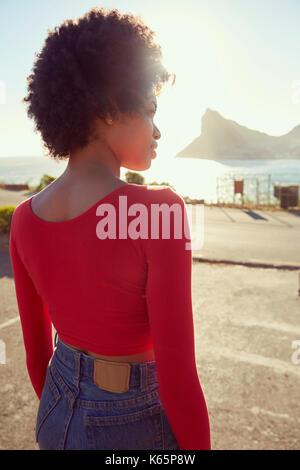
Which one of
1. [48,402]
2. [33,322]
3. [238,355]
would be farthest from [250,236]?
[48,402]

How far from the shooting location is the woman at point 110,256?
0.94 meters

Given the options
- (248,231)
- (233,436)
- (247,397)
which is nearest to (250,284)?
(247,397)

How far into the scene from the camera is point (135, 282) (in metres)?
0.96

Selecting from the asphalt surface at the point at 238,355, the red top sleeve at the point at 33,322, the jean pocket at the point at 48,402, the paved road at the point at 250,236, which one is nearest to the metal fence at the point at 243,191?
the paved road at the point at 250,236

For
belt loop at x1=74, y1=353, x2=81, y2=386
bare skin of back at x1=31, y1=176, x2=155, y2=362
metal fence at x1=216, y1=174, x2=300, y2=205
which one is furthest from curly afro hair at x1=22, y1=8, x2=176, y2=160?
metal fence at x1=216, y1=174, x2=300, y2=205

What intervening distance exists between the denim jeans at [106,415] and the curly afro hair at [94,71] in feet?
2.31

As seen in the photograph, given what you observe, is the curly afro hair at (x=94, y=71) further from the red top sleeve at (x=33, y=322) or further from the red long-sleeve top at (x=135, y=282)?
the red top sleeve at (x=33, y=322)

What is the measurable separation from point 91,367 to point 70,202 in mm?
496

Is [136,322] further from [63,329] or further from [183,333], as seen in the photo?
[63,329]

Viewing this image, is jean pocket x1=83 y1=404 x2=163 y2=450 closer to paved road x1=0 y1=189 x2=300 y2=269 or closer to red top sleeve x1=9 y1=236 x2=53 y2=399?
red top sleeve x1=9 y1=236 x2=53 y2=399

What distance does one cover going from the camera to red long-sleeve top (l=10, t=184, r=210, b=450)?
0.92 m

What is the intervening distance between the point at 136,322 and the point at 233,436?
2.32 metres

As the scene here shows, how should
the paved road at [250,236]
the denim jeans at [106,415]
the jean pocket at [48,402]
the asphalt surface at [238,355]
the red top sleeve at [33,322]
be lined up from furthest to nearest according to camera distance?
the paved road at [250,236] < the asphalt surface at [238,355] < the red top sleeve at [33,322] < the jean pocket at [48,402] < the denim jeans at [106,415]

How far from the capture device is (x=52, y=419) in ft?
3.69
